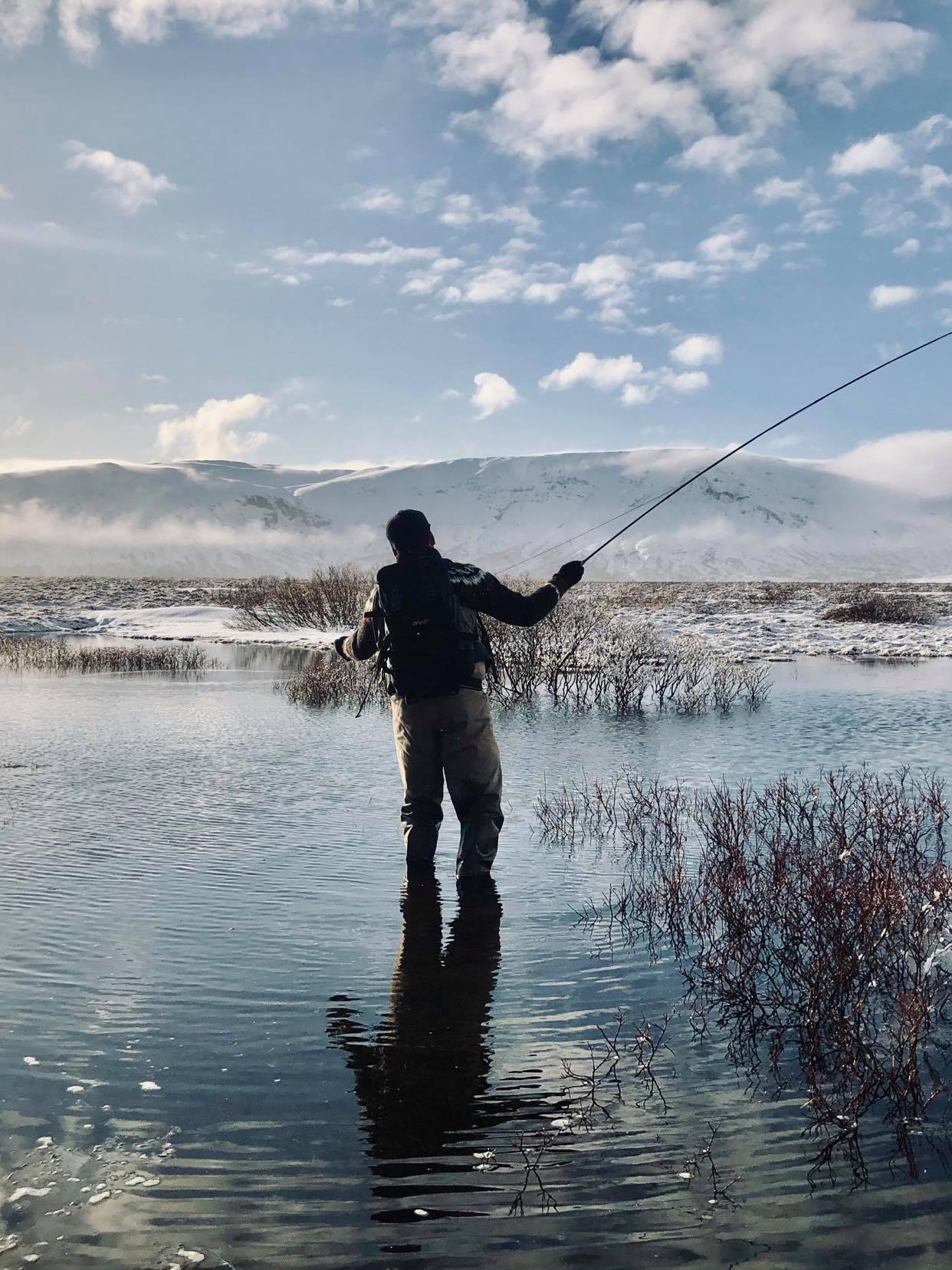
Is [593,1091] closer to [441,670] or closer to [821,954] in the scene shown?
[821,954]

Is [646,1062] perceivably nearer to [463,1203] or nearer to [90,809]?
[463,1203]

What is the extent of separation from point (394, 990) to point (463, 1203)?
68.4 inches

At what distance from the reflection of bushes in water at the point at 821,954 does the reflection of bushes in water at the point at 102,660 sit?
52.4ft

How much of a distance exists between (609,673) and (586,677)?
1.46 ft

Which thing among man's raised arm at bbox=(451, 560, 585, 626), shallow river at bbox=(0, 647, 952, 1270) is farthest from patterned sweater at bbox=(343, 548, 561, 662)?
shallow river at bbox=(0, 647, 952, 1270)

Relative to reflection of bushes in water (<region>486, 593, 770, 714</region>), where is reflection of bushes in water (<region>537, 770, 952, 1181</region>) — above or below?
below

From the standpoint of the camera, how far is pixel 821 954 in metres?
4.29

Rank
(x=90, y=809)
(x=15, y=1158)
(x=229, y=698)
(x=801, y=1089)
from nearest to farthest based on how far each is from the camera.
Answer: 1. (x=15, y=1158)
2. (x=801, y=1089)
3. (x=90, y=809)
4. (x=229, y=698)

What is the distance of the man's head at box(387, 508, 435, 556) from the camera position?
19.9ft

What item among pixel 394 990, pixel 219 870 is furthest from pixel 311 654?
pixel 394 990

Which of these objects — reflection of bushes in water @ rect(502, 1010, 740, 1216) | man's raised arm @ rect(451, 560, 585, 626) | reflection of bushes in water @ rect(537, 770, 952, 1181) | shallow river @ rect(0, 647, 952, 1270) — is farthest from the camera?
man's raised arm @ rect(451, 560, 585, 626)

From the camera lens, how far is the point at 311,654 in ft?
87.5

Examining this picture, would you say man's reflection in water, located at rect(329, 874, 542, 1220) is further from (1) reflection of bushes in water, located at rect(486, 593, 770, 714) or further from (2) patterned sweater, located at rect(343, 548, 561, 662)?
(1) reflection of bushes in water, located at rect(486, 593, 770, 714)

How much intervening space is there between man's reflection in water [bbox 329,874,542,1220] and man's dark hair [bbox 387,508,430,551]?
1.97m
